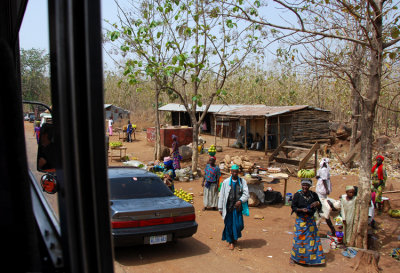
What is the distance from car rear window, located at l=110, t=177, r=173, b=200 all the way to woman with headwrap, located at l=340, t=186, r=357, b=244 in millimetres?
3693

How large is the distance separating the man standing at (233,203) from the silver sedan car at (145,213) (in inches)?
34.6

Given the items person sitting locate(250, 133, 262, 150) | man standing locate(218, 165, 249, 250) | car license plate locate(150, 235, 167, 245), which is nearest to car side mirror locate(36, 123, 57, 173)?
car license plate locate(150, 235, 167, 245)

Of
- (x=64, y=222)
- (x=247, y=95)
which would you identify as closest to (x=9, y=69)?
(x=64, y=222)

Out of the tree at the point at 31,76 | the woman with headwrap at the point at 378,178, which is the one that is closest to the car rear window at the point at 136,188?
the tree at the point at 31,76

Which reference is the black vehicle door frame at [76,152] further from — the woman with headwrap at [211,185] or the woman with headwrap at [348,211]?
the woman with headwrap at [211,185]

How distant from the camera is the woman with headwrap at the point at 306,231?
6.07 meters

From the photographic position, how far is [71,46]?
1000 millimetres

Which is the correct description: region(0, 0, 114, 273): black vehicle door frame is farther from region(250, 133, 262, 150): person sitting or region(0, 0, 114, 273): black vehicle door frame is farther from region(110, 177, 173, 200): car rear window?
region(250, 133, 262, 150): person sitting

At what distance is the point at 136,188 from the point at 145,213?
88cm

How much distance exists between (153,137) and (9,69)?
22.1 metres

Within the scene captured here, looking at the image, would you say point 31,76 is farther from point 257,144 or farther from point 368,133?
point 257,144

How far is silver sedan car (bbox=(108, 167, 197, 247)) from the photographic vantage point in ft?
18.1

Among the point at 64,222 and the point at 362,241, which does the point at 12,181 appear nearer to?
the point at 64,222

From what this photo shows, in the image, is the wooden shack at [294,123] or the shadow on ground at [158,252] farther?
the wooden shack at [294,123]
